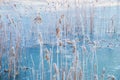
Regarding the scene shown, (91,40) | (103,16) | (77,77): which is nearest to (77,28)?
(91,40)

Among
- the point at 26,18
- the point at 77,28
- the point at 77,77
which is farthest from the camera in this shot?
the point at 26,18

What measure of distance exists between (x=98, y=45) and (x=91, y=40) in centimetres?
31

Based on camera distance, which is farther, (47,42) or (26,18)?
(26,18)

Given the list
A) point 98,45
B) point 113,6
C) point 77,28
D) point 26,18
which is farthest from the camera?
point 113,6

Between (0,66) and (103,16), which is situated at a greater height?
(103,16)

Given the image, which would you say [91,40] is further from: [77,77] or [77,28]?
[77,77]

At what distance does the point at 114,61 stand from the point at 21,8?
390cm

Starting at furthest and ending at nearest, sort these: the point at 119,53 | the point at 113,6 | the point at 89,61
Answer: the point at 113,6 → the point at 119,53 → the point at 89,61

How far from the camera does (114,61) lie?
5906 mm

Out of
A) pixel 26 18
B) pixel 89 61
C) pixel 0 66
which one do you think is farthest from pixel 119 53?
pixel 26 18

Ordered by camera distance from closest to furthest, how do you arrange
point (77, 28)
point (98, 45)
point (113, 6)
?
1. point (98, 45)
2. point (77, 28)
3. point (113, 6)

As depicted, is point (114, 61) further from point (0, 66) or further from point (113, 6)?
point (113, 6)

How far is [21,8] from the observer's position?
360 inches

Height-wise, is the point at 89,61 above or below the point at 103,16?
below
